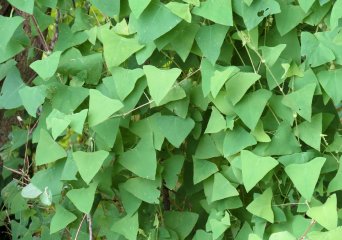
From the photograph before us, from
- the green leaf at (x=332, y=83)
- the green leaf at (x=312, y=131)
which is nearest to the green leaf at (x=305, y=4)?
the green leaf at (x=332, y=83)

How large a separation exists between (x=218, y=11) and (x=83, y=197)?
56 cm

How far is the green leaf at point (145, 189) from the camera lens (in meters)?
1.59

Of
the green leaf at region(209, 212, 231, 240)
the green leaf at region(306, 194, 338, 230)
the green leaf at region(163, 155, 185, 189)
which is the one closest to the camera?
the green leaf at region(306, 194, 338, 230)

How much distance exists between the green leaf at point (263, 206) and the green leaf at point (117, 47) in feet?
1.51

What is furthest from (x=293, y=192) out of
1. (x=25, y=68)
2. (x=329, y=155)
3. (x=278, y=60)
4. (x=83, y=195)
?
(x=25, y=68)

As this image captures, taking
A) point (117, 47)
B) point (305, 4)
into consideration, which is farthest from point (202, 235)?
point (305, 4)

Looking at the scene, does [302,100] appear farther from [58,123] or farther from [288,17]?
[58,123]

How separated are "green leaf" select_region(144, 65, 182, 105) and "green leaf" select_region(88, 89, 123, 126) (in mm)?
80

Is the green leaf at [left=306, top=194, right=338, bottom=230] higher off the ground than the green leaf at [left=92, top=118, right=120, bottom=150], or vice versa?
the green leaf at [left=92, top=118, right=120, bottom=150]

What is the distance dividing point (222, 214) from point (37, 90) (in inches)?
21.9

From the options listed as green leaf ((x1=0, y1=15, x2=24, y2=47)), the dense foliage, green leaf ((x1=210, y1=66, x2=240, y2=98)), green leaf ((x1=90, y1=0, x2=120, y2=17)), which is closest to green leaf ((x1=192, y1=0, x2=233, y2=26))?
the dense foliage

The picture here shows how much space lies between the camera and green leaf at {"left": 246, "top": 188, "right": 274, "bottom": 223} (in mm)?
1524

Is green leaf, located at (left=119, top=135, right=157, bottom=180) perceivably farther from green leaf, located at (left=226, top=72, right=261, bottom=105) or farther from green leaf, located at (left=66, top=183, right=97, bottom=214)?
green leaf, located at (left=226, top=72, right=261, bottom=105)

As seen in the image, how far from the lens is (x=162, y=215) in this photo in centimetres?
179
